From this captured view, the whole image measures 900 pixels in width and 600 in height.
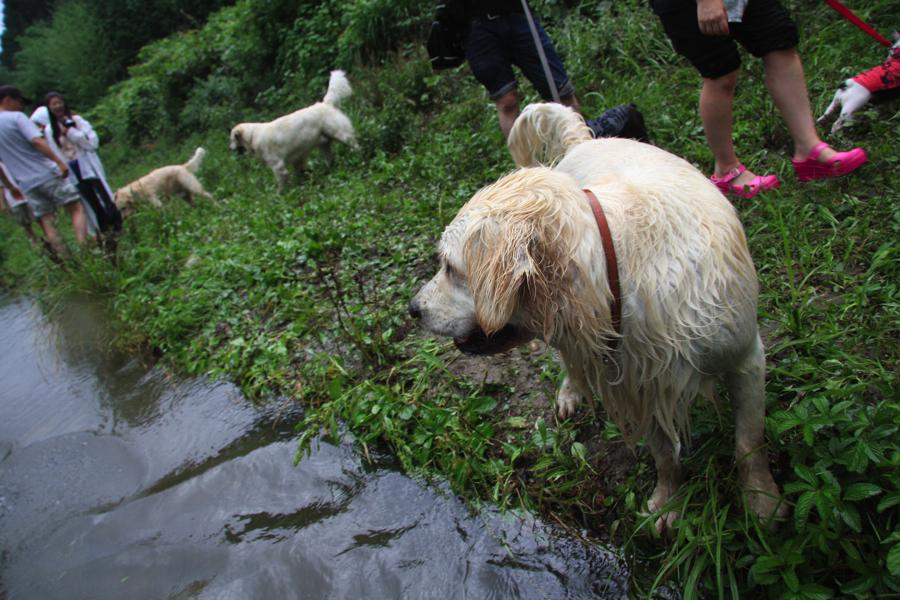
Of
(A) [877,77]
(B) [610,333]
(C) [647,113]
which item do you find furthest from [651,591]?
(C) [647,113]

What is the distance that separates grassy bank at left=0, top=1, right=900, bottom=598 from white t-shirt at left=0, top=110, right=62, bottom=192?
113 cm

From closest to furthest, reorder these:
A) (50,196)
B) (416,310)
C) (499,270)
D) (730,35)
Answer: (499,270) < (416,310) < (730,35) < (50,196)

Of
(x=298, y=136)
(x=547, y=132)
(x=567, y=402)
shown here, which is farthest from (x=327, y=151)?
(x=567, y=402)

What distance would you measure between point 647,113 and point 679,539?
151 inches

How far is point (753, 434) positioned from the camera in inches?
73.9

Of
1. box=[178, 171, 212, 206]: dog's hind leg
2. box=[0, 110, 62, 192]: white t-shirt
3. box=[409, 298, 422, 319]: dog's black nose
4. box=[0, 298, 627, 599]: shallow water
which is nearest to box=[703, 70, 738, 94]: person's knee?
box=[409, 298, 422, 319]: dog's black nose

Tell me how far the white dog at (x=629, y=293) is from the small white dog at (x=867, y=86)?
2.32m

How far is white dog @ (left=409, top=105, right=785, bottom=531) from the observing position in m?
1.62

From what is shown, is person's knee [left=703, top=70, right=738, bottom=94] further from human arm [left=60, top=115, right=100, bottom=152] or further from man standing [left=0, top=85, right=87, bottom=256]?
human arm [left=60, top=115, right=100, bottom=152]

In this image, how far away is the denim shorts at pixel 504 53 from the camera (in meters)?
4.23

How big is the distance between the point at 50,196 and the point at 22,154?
0.54 meters

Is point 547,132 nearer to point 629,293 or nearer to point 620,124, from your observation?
point 620,124

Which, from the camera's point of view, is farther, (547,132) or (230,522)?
(547,132)

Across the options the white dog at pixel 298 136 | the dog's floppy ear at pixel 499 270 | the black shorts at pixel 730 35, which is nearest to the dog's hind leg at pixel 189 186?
the white dog at pixel 298 136
